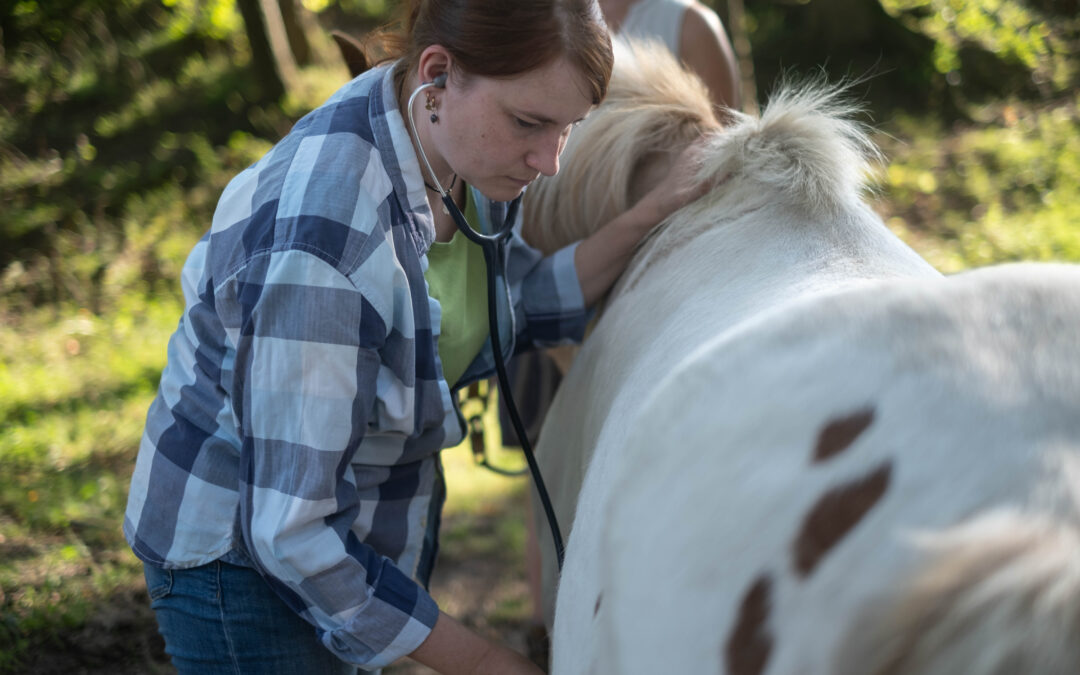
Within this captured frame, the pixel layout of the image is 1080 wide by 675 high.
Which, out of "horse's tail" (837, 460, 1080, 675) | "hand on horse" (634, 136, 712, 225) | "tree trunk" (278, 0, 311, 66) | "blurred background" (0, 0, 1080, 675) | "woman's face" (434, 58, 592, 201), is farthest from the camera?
"tree trunk" (278, 0, 311, 66)

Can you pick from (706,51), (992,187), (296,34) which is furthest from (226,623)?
(296,34)

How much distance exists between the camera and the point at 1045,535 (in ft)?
2.06

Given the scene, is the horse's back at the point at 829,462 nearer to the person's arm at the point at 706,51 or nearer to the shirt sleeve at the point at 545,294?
the shirt sleeve at the point at 545,294

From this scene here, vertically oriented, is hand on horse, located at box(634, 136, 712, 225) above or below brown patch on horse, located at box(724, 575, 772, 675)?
below

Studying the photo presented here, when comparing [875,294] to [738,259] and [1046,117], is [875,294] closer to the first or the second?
[738,259]

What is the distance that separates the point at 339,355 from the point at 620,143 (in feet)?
2.86

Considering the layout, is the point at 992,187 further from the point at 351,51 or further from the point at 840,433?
the point at 840,433

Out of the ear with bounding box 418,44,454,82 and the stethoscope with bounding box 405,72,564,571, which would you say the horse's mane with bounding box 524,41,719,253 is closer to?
the stethoscope with bounding box 405,72,564,571

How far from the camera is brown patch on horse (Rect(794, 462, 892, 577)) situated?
71 centimetres

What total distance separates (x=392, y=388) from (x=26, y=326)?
4078 millimetres

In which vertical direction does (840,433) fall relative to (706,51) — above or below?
above

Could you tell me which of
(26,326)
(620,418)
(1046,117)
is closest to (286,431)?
(620,418)

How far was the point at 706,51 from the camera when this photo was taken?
93.4 inches

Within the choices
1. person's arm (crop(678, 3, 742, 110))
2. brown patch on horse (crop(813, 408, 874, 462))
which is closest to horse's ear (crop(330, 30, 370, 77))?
person's arm (crop(678, 3, 742, 110))
